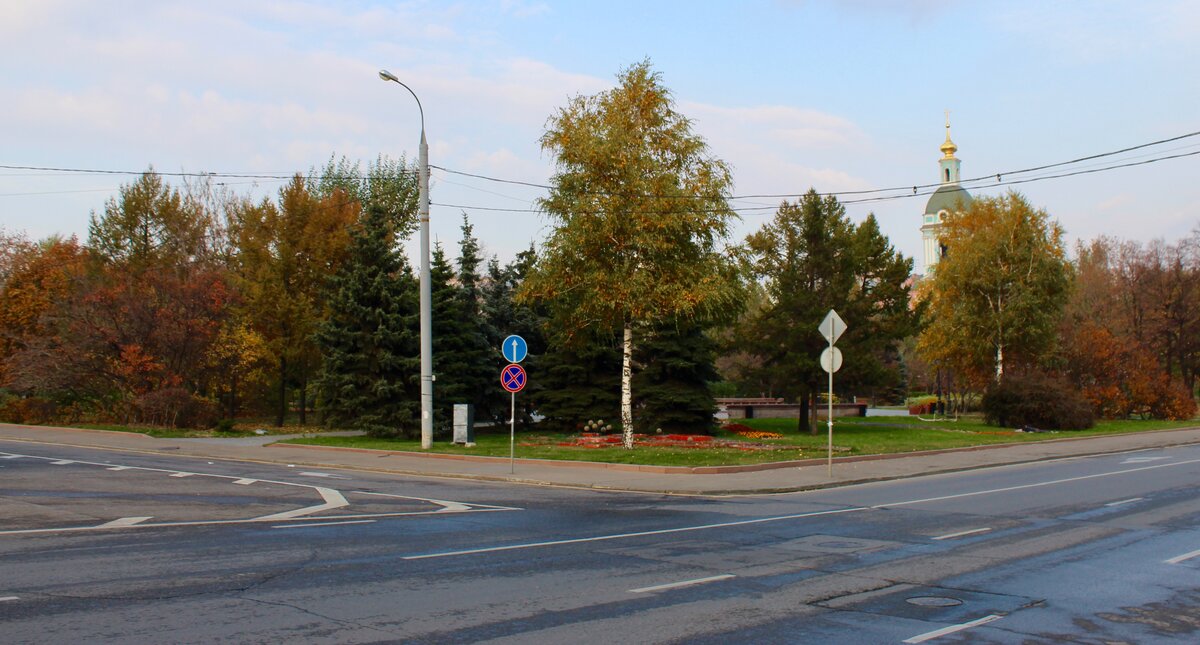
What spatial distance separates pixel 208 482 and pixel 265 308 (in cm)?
2139

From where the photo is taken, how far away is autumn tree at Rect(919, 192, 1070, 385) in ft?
165

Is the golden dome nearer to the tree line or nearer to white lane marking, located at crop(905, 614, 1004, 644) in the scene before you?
the tree line

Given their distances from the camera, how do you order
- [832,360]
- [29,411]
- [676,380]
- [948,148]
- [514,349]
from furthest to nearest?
1. [948,148]
2. [29,411]
3. [676,380]
4. [514,349]
5. [832,360]

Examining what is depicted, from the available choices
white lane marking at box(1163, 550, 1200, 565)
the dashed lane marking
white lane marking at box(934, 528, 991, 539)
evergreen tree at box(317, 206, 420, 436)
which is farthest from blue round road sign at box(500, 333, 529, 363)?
white lane marking at box(1163, 550, 1200, 565)

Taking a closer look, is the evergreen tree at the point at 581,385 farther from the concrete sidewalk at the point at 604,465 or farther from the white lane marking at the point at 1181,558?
the white lane marking at the point at 1181,558

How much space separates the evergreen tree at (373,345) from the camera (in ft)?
107

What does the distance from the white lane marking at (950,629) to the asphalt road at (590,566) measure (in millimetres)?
37

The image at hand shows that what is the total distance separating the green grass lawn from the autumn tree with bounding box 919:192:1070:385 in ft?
19.1

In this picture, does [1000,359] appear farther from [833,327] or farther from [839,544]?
[839,544]

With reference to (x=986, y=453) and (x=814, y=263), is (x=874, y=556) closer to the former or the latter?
(x=986, y=453)

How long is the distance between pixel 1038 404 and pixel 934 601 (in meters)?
39.4

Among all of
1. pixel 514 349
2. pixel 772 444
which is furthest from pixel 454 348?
pixel 514 349

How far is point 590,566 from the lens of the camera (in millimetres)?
9844

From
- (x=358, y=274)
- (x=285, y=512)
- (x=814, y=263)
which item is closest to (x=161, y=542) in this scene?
(x=285, y=512)
